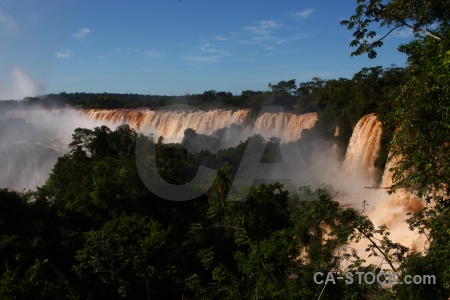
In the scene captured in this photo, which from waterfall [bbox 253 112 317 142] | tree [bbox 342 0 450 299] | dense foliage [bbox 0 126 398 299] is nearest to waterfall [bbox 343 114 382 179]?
waterfall [bbox 253 112 317 142]

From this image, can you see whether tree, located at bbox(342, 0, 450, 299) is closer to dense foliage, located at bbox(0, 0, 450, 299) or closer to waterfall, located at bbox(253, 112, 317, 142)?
dense foliage, located at bbox(0, 0, 450, 299)

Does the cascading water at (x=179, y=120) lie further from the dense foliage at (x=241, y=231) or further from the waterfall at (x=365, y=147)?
the dense foliage at (x=241, y=231)

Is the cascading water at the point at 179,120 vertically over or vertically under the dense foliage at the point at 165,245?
over

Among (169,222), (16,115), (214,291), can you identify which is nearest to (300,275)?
(214,291)

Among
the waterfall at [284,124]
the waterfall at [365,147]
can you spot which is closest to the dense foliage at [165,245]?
the waterfall at [365,147]

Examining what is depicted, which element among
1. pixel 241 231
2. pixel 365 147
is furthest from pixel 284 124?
pixel 241 231

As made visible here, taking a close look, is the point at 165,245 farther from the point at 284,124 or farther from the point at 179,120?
the point at 179,120

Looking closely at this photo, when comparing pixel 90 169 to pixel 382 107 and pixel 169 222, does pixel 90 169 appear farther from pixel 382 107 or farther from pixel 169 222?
pixel 382 107

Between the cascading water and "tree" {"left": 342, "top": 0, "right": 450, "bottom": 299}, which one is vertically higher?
"tree" {"left": 342, "top": 0, "right": 450, "bottom": 299}

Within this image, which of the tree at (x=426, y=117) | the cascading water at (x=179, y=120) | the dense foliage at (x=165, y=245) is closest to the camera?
the tree at (x=426, y=117)

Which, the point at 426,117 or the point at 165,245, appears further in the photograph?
the point at 165,245

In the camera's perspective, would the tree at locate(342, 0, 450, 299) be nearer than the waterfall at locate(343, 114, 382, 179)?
Yes
